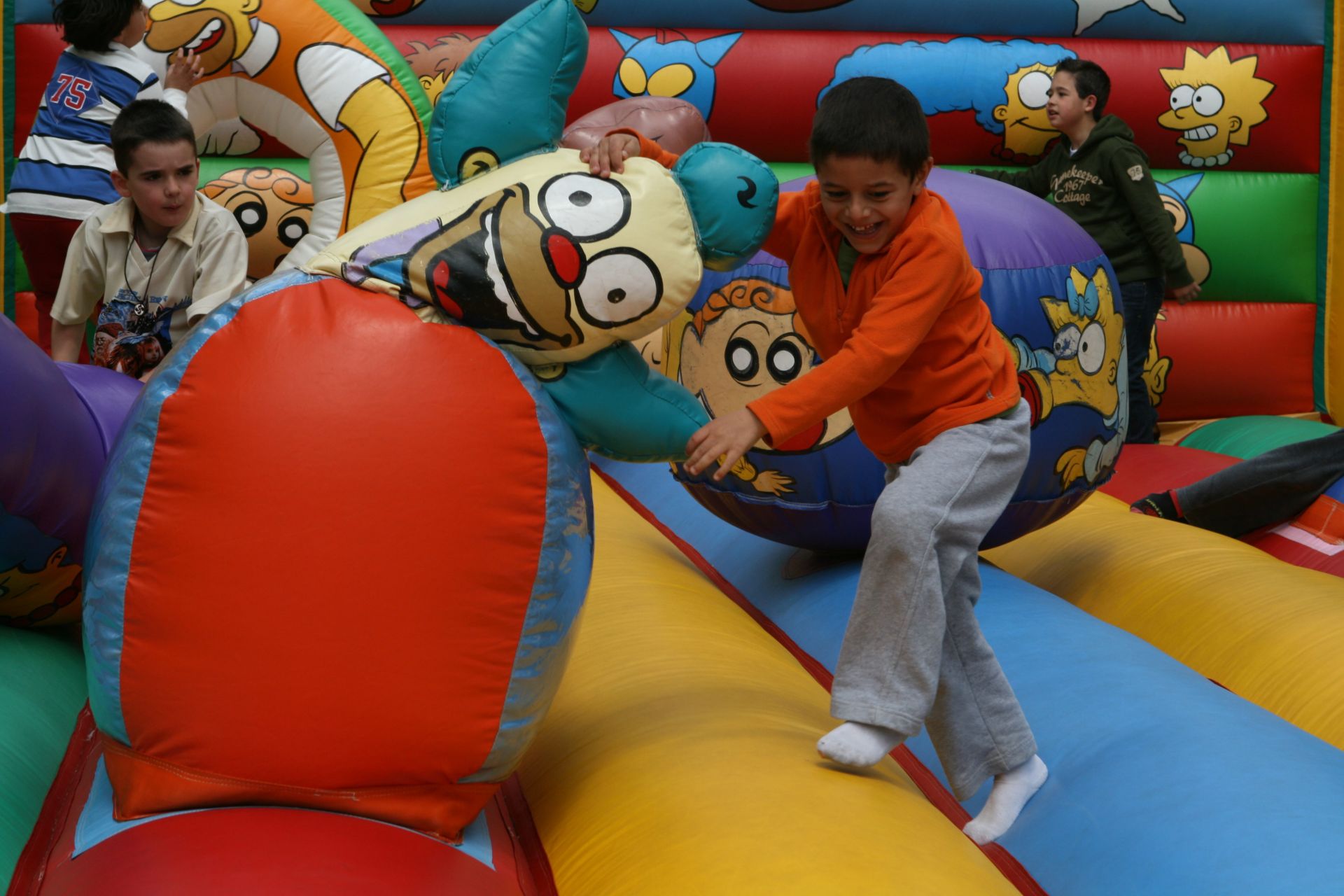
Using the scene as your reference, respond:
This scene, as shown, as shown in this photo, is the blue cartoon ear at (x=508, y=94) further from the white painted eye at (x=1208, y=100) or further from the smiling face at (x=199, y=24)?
the white painted eye at (x=1208, y=100)

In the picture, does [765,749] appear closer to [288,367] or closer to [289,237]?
[288,367]

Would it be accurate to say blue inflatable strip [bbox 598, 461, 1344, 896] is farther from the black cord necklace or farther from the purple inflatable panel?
the black cord necklace

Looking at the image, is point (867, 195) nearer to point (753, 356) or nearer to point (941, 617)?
point (941, 617)

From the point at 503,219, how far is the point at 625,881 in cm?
57

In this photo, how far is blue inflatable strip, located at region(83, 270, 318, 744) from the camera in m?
1.10

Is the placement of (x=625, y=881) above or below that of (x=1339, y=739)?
above

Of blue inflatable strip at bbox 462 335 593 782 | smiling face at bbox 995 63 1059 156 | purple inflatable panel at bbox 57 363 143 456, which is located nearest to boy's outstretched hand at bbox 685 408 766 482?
blue inflatable strip at bbox 462 335 593 782

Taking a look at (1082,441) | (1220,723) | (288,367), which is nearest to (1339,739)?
(1220,723)

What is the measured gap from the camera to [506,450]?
1.14 metres

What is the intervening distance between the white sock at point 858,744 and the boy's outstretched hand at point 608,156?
0.56m

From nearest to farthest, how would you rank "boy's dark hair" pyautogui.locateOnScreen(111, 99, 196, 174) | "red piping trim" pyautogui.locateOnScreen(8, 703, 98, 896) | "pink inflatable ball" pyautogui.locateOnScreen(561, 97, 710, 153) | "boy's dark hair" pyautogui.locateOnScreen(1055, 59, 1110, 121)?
"red piping trim" pyautogui.locateOnScreen(8, 703, 98, 896), "boy's dark hair" pyautogui.locateOnScreen(111, 99, 196, 174), "pink inflatable ball" pyautogui.locateOnScreen(561, 97, 710, 153), "boy's dark hair" pyautogui.locateOnScreen(1055, 59, 1110, 121)

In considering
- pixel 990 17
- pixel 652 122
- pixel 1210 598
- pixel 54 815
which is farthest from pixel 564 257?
pixel 990 17

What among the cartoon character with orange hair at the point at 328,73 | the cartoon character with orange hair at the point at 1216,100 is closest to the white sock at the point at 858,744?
the cartoon character with orange hair at the point at 328,73

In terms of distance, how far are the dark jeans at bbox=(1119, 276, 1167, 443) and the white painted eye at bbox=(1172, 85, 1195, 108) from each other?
0.65m
